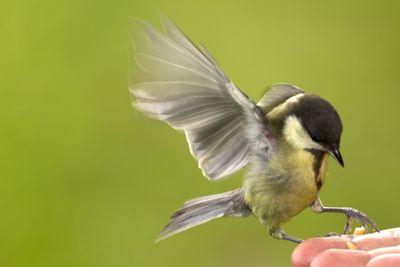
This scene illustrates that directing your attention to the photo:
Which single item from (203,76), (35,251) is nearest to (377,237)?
(203,76)

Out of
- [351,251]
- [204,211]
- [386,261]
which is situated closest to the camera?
[386,261]

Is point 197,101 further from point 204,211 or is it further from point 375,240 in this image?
point 375,240

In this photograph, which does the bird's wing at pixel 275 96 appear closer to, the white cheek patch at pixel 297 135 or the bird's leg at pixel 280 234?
the white cheek patch at pixel 297 135

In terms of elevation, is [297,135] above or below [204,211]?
above

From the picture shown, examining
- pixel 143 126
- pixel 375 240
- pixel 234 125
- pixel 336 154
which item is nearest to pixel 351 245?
pixel 375 240

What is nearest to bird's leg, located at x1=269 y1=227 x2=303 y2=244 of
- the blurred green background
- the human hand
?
the human hand

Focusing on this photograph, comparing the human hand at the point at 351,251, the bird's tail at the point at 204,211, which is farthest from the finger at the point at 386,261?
the bird's tail at the point at 204,211

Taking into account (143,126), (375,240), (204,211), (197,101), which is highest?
(197,101)
